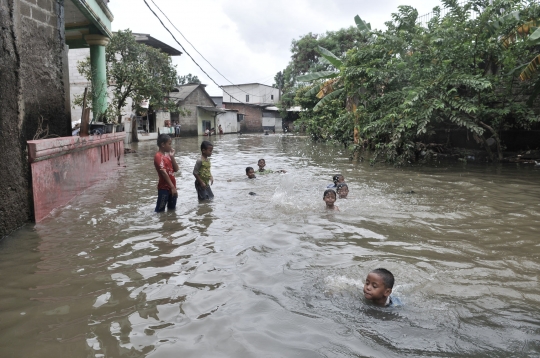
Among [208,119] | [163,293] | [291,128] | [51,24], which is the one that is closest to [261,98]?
[291,128]

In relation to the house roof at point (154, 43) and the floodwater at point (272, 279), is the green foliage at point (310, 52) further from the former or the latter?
the floodwater at point (272, 279)

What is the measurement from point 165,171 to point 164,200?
0.62 meters

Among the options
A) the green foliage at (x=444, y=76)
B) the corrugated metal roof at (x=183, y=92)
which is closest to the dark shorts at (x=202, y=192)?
the green foliage at (x=444, y=76)

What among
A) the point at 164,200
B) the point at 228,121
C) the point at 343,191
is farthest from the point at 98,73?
the point at 228,121

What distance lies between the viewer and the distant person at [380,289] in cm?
372

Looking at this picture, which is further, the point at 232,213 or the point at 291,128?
the point at 291,128

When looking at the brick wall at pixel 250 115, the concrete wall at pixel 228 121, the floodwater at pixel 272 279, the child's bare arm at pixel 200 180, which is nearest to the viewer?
the floodwater at pixel 272 279

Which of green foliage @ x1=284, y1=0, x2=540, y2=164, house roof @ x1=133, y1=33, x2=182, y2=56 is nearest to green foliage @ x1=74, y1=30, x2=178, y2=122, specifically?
house roof @ x1=133, y1=33, x2=182, y2=56

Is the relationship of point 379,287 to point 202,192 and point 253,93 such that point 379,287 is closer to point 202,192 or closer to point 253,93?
point 202,192

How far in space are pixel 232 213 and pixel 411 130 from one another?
8425mm

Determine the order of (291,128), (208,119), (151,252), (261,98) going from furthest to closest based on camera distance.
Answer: (261,98) → (291,128) → (208,119) → (151,252)

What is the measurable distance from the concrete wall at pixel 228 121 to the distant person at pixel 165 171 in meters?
42.8

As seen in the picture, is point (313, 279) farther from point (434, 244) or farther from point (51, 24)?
point (51, 24)

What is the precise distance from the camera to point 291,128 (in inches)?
2367
